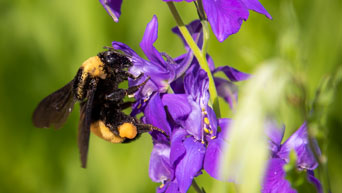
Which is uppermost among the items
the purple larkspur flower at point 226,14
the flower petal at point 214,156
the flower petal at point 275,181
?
the purple larkspur flower at point 226,14

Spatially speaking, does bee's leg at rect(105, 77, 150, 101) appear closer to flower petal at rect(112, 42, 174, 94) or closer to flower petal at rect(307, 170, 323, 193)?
flower petal at rect(112, 42, 174, 94)

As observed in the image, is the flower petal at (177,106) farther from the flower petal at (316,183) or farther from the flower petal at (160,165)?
the flower petal at (316,183)

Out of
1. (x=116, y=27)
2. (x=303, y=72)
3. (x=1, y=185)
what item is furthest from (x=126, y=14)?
(x=303, y=72)

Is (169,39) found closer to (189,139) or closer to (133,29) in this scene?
(133,29)

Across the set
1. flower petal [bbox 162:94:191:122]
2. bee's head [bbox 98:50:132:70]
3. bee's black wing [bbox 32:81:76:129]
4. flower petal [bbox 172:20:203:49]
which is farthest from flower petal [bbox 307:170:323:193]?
bee's black wing [bbox 32:81:76:129]

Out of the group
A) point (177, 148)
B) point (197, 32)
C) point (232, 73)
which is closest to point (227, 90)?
point (232, 73)

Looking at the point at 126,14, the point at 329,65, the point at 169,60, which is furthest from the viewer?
the point at 126,14

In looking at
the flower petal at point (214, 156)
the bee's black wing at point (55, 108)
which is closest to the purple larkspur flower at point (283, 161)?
the flower petal at point (214, 156)

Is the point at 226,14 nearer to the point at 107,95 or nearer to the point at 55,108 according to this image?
the point at 107,95
